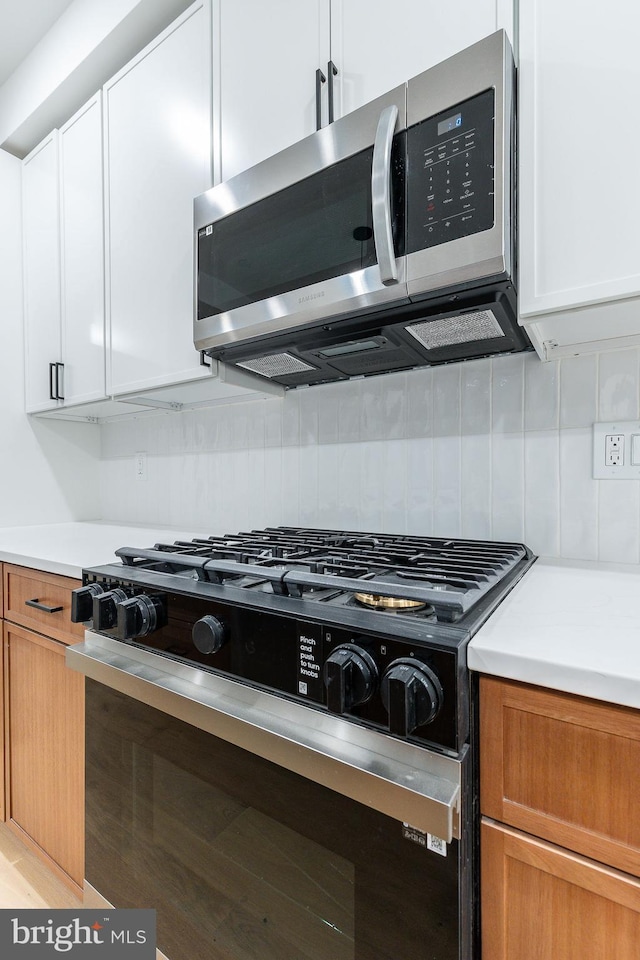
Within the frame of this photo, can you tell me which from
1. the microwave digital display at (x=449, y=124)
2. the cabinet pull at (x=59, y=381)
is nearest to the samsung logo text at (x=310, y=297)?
the microwave digital display at (x=449, y=124)

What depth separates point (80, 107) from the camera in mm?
1744

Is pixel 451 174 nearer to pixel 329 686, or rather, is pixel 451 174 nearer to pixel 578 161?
pixel 578 161

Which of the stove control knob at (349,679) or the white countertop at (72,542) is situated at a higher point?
the white countertop at (72,542)

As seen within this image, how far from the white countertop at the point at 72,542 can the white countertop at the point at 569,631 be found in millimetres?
45

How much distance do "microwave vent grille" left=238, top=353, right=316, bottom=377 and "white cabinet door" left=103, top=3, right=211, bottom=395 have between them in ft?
0.50

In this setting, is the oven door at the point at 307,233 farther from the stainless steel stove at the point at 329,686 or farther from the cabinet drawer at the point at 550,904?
the cabinet drawer at the point at 550,904

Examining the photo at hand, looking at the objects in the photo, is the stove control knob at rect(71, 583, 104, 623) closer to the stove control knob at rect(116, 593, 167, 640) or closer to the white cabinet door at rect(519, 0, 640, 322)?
the stove control knob at rect(116, 593, 167, 640)

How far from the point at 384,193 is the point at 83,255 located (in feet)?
4.22

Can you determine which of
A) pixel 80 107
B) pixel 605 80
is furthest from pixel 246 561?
pixel 80 107

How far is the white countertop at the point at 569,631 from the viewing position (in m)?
0.52

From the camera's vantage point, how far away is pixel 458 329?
1037mm

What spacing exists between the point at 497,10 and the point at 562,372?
684 mm

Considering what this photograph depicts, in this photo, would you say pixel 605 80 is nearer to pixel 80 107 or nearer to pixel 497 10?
pixel 497 10

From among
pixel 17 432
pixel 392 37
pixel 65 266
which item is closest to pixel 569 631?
pixel 392 37
